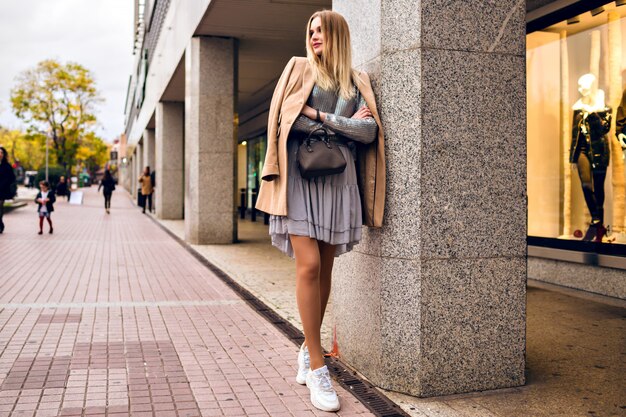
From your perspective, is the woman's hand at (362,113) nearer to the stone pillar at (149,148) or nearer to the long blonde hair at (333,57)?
the long blonde hair at (333,57)

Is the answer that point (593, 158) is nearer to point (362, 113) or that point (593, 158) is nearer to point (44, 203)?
point (362, 113)

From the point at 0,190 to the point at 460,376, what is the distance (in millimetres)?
13955

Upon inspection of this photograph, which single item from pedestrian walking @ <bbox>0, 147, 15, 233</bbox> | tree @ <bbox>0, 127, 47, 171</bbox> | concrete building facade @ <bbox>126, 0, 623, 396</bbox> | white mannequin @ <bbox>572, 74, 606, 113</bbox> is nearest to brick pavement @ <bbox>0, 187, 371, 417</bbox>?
concrete building facade @ <bbox>126, 0, 623, 396</bbox>

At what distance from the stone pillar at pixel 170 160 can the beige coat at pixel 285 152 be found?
18512mm

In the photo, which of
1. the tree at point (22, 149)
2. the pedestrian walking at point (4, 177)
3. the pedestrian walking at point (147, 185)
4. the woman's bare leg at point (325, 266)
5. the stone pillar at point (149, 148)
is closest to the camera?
the woman's bare leg at point (325, 266)

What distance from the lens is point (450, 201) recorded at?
390 cm

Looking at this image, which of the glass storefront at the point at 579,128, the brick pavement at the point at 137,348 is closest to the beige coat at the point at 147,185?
the brick pavement at the point at 137,348

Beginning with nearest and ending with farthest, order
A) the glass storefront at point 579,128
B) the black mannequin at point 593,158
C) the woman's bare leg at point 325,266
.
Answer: the woman's bare leg at point 325,266, the glass storefront at point 579,128, the black mannequin at point 593,158

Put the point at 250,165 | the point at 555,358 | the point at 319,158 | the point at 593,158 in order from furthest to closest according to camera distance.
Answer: the point at 250,165 < the point at 593,158 < the point at 555,358 < the point at 319,158

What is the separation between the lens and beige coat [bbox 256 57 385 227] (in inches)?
148

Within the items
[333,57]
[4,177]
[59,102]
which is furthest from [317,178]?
[59,102]

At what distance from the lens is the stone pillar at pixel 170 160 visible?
866 inches

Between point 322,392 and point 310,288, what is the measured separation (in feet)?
1.89

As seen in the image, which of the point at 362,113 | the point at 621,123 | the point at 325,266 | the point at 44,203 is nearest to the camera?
the point at 362,113
